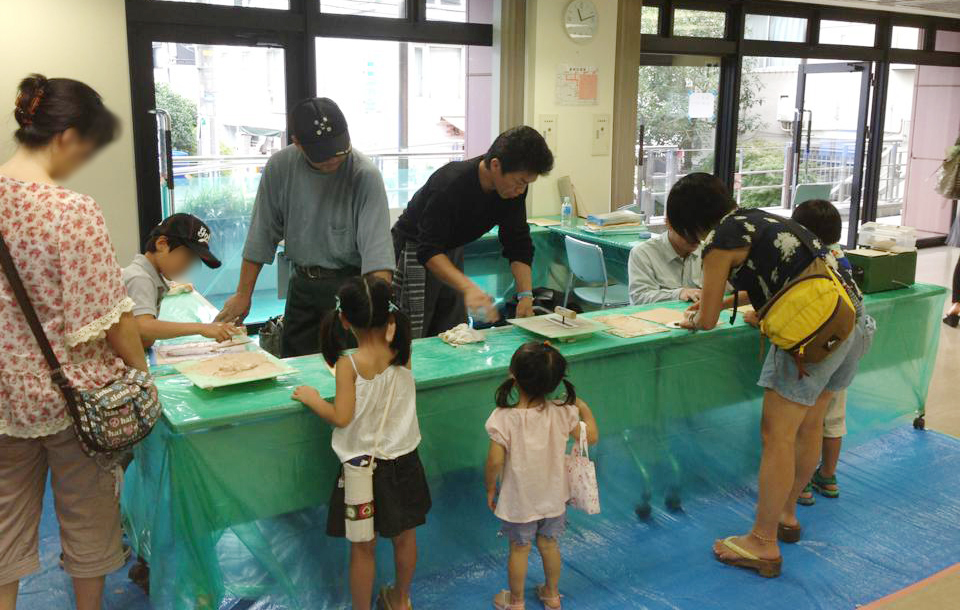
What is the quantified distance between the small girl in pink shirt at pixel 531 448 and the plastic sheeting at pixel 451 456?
23 centimetres

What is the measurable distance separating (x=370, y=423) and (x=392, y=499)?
0.67ft

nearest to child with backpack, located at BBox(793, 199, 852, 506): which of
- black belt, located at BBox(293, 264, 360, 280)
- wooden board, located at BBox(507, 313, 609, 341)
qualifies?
wooden board, located at BBox(507, 313, 609, 341)

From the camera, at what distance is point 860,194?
8281 millimetres

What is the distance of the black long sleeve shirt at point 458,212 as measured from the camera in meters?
2.85

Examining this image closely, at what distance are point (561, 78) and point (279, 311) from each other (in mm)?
2494

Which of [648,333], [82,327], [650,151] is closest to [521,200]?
[648,333]

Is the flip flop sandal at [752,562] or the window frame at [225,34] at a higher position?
the window frame at [225,34]

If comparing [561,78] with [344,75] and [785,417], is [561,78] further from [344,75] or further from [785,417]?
[785,417]

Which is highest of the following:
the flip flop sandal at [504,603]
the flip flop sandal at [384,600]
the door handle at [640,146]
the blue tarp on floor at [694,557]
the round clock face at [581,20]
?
the round clock face at [581,20]

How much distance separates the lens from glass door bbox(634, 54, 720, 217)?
22.2 ft

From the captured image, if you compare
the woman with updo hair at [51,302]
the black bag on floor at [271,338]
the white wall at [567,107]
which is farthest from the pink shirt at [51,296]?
the white wall at [567,107]

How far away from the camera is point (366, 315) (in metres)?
2.05

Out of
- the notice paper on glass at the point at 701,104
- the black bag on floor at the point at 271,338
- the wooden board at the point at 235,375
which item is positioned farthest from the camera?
the notice paper on glass at the point at 701,104

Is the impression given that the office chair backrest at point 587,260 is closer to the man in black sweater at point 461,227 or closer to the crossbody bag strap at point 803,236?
the man in black sweater at point 461,227
